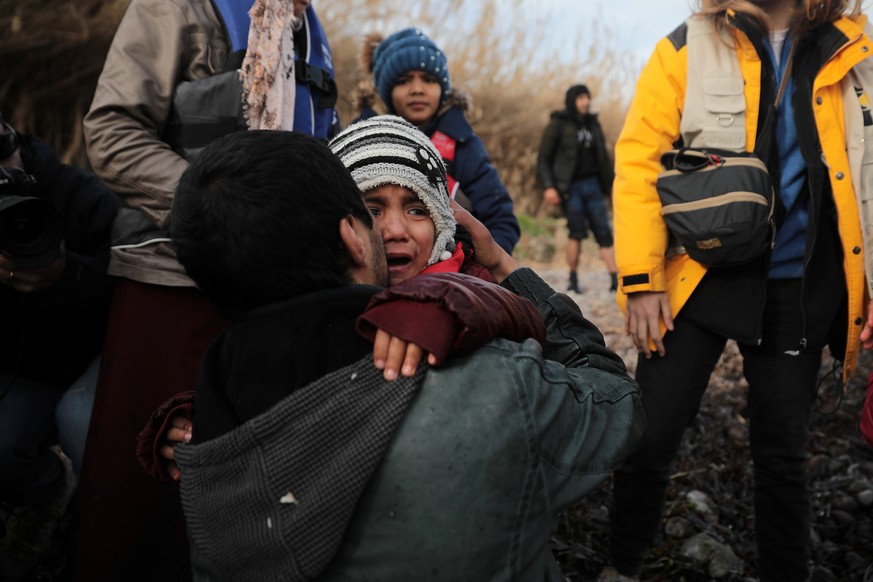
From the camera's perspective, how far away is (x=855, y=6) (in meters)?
2.17

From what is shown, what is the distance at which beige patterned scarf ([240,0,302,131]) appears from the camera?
197 centimetres

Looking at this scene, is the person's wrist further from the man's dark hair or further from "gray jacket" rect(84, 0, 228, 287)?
"gray jacket" rect(84, 0, 228, 287)

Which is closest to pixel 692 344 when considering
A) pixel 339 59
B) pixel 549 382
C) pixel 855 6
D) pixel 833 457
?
pixel 855 6

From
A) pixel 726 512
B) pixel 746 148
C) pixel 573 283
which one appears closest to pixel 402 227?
pixel 746 148

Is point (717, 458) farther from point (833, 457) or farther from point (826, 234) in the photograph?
point (826, 234)

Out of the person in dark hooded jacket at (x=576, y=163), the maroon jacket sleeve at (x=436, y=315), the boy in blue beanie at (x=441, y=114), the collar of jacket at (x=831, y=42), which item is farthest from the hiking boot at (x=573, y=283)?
the maroon jacket sleeve at (x=436, y=315)

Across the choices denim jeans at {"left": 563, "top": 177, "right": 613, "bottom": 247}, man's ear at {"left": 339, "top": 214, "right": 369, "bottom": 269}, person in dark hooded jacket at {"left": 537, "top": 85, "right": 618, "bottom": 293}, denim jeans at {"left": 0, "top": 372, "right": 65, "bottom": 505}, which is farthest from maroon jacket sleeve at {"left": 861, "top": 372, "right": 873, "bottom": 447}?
person in dark hooded jacket at {"left": 537, "top": 85, "right": 618, "bottom": 293}

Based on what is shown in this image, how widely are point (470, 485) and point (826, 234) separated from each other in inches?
68.4

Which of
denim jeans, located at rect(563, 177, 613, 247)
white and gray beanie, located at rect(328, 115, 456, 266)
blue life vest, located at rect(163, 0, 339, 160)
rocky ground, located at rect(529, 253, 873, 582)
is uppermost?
blue life vest, located at rect(163, 0, 339, 160)

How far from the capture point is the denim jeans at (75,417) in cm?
216

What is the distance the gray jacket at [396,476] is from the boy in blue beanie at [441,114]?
187 cm

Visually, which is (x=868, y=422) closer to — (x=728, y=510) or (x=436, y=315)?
(x=436, y=315)

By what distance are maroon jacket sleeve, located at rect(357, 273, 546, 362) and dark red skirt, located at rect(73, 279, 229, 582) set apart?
1100mm

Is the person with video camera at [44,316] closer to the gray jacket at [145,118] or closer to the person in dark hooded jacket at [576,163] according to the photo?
the gray jacket at [145,118]
